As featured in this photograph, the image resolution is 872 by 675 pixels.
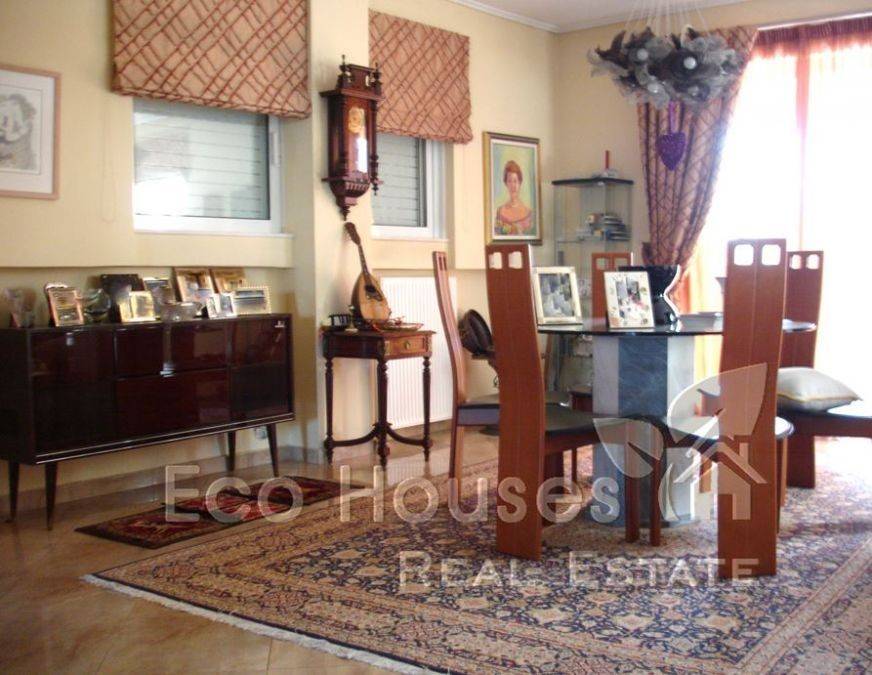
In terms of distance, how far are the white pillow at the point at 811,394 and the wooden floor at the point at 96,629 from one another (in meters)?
2.33

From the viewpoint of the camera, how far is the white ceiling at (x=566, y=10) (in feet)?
21.9

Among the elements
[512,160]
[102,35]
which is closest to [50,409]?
[102,35]

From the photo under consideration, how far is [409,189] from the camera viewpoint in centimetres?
653

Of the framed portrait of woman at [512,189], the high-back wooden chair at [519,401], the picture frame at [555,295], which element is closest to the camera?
the high-back wooden chair at [519,401]

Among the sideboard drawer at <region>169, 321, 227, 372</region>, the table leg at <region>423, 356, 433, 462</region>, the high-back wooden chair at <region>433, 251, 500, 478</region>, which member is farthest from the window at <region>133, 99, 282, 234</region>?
the high-back wooden chair at <region>433, 251, 500, 478</region>

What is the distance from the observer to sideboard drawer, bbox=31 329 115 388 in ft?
13.2

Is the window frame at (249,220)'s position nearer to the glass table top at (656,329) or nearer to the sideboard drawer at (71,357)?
the sideboard drawer at (71,357)

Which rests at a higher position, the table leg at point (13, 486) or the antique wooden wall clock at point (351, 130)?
the antique wooden wall clock at point (351, 130)

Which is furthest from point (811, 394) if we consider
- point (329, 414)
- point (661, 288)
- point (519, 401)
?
point (329, 414)

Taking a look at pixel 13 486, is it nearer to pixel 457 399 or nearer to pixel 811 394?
pixel 457 399

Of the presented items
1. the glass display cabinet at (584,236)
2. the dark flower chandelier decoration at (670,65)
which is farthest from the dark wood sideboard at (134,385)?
the glass display cabinet at (584,236)

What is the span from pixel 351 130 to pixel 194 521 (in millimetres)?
2319

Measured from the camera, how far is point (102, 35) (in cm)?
454

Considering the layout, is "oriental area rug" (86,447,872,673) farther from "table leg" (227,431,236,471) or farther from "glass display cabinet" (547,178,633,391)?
"glass display cabinet" (547,178,633,391)
